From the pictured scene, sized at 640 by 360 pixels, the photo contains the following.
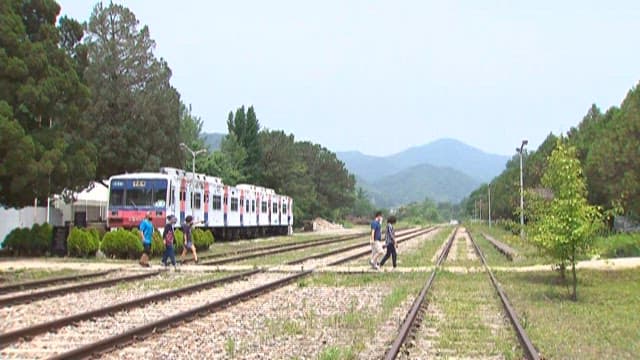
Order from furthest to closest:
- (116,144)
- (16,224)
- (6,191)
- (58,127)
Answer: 1. (116,144)
2. (16,224)
3. (58,127)
4. (6,191)

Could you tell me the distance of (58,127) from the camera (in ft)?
99.2

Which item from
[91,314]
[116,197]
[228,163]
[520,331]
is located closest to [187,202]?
[116,197]

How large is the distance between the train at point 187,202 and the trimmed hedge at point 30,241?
3.77 m

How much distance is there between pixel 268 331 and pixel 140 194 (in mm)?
23315

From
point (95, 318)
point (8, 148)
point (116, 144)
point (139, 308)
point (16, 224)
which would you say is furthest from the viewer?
point (116, 144)

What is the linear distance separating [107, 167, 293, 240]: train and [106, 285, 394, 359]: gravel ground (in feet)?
60.8

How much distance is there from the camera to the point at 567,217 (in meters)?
15.9

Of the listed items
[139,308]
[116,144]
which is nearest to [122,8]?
[116,144]

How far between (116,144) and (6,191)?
24.5 m

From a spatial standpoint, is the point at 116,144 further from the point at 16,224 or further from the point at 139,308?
the point at 139,308

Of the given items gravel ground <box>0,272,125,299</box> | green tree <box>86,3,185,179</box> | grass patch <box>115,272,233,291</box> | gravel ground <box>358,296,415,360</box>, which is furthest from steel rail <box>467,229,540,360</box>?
green tree <box>86,3,185,179</box>

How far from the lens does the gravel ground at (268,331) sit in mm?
9547

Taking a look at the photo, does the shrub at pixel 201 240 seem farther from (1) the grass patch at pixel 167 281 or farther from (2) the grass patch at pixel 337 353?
(2) the grass patch at pixel 337 353

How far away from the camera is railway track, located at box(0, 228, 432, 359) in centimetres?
953
